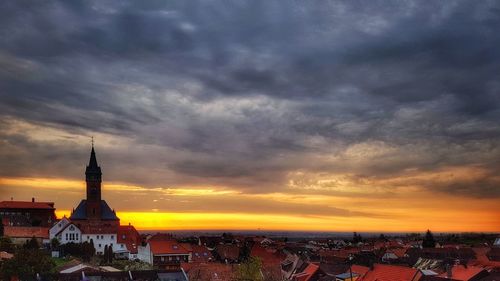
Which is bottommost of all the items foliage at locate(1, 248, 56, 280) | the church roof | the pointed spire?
foliage at locate(1, 248, 56, 280)

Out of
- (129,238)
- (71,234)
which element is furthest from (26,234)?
(129,238)

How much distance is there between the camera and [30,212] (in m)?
151

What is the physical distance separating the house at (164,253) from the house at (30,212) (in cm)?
4437

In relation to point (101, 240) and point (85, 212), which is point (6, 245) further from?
point (85, 212)

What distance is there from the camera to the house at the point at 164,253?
105688 millimetres

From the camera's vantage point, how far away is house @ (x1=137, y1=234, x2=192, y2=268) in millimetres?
105688

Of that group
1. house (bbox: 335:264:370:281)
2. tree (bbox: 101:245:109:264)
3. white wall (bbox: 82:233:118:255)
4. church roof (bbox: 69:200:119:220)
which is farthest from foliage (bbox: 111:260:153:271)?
church roof (bbox: 69:200:119:220)

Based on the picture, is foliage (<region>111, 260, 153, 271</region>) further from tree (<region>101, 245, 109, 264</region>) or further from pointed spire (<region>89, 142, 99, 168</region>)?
pointed spire (<region>89, 142, 99, 168</region>)

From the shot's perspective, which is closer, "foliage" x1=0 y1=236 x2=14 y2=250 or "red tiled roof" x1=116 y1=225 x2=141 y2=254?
"foliage" x1=0 y1=236 x2=14 y2=250

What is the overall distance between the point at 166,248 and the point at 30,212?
59.5m

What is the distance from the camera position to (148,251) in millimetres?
109750

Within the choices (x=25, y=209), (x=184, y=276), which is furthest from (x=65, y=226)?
(x=184, y=276)

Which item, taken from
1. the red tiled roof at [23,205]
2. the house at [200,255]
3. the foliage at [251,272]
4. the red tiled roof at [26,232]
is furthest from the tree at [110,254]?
the red tiled roof at [23,205]

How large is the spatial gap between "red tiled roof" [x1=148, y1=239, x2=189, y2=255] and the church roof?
31457mm
